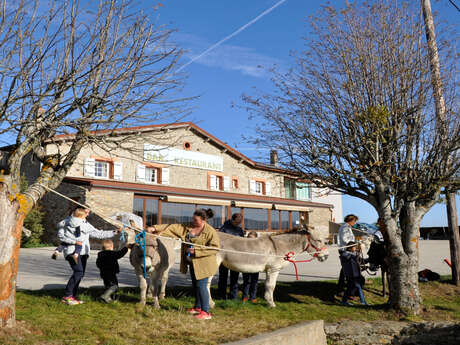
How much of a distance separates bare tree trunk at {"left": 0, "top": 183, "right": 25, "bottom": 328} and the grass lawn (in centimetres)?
23

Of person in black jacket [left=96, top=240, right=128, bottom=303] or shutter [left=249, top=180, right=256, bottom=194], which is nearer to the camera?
person in black jacket [left=96, top=240, right=128, bottom=303]

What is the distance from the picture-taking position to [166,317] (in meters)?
5.82

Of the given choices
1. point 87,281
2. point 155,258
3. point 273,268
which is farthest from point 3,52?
point 87,281

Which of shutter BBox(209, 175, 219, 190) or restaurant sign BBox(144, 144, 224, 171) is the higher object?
restaurant sign BBox(144, 144, 224, 171)

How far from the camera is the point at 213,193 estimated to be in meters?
24.9

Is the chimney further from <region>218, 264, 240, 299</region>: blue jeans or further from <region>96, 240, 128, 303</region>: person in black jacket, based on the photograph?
<region>96, 240, 128, 303</region>: person in black jacket

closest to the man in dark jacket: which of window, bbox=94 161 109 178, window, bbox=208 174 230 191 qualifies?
window, bbox=94 161 109 178

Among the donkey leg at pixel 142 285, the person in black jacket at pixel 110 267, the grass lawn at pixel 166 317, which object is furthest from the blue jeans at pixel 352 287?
the person in black jacket at pixel 110 267

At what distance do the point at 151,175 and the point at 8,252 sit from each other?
67.3 ft

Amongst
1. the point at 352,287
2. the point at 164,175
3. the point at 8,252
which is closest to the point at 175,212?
the point at 164,175

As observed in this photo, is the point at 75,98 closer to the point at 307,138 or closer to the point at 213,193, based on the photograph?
the point at 307,138

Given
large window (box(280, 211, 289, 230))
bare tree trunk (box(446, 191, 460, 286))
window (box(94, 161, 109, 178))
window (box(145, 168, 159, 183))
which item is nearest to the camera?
bare tree trunk (box(446, 191, 460, 286))

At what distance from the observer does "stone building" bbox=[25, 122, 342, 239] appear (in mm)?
20281

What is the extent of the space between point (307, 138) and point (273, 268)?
113 inches
